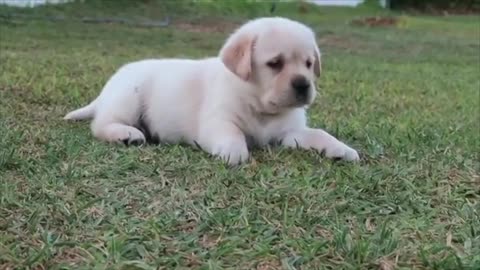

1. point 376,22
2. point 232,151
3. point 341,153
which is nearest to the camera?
point 232,151

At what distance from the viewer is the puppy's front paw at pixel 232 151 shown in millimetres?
3082

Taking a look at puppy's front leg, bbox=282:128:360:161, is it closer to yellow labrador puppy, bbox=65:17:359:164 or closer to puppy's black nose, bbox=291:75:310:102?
yellow labrador puppy, bbox=65:17:359:164

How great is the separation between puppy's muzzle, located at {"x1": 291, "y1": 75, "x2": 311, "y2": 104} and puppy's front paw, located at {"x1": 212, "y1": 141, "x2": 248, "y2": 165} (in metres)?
0.29

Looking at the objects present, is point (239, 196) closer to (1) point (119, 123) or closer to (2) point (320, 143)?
(2) point (320, 143)

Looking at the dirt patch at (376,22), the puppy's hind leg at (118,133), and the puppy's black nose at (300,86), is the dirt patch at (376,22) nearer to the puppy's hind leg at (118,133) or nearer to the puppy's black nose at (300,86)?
the puppy's hind leg at (118,133)

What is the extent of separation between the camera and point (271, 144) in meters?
3.49

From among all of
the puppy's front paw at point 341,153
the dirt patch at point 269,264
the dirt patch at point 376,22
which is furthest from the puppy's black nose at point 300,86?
the dirt patch at point 376,22

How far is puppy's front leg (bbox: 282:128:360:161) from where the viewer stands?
127 inches

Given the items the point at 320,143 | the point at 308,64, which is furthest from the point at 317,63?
the point at 320,143

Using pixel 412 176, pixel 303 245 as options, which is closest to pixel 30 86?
pixel 412 176

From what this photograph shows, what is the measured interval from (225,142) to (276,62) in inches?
15.3

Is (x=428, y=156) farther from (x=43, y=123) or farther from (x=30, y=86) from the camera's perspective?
(x=30, y=86)

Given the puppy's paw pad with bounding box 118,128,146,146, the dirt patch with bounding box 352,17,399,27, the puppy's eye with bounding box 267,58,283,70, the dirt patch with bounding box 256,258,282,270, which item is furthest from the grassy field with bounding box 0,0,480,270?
the dirt patch with bounding box 352,17,399,27

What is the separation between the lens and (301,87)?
3244 mm
